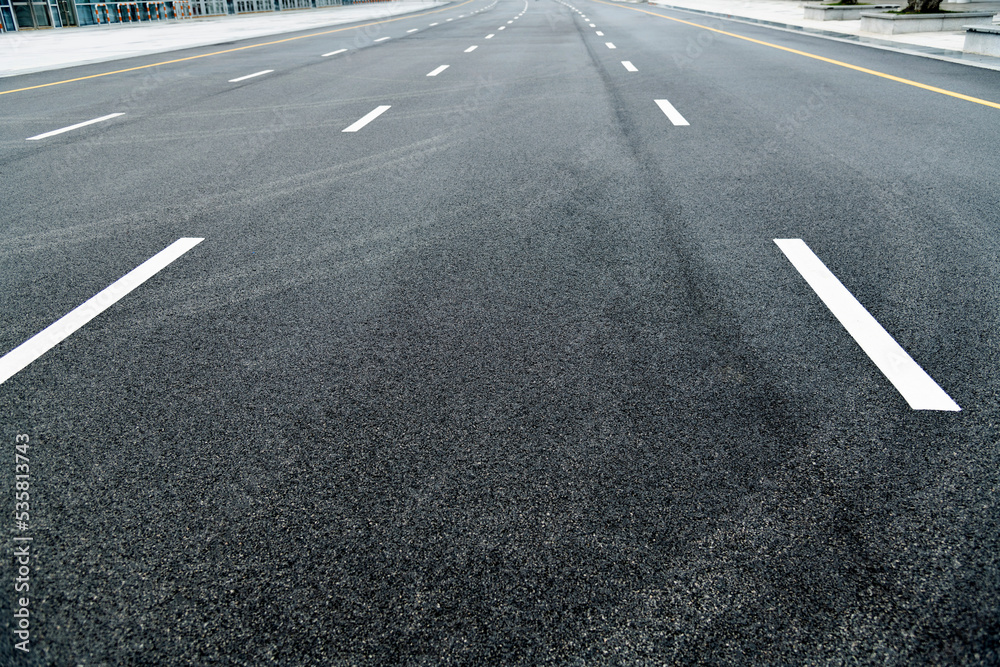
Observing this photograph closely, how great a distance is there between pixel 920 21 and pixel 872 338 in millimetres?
20331

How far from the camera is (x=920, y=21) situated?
19.1 metres

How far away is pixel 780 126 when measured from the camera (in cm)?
805

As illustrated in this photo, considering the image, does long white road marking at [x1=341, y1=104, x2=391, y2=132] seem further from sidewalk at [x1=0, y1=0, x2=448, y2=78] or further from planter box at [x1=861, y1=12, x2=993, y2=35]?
planter box at [x1=861, y1=12, x2=993, y2=35]

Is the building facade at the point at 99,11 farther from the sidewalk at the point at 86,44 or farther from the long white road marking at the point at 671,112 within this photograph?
the long white road marking at the point at 671,112

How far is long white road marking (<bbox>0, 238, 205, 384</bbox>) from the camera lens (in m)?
3.26

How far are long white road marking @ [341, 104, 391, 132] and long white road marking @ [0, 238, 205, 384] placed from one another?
165 inches

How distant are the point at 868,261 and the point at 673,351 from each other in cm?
176

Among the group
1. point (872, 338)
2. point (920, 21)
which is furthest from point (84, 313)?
point (920, 21)

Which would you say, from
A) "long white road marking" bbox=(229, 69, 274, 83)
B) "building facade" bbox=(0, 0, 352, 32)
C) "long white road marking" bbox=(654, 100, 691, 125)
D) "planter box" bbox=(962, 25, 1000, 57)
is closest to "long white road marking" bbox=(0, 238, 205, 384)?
"long white road marking" bbox=(654, 100, 691, 125)

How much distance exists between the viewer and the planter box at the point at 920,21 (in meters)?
19.1

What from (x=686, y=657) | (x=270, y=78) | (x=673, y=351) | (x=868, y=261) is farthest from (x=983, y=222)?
(x=270, y=78)

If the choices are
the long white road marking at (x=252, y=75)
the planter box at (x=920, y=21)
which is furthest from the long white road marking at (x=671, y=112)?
the planter box at (x=920, y=21)

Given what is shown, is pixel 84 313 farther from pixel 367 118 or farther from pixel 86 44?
pixel 86 44

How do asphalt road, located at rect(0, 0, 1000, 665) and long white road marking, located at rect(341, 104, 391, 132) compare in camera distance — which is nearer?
asphalt road, located at rect(0, 0, 1000, 665)
